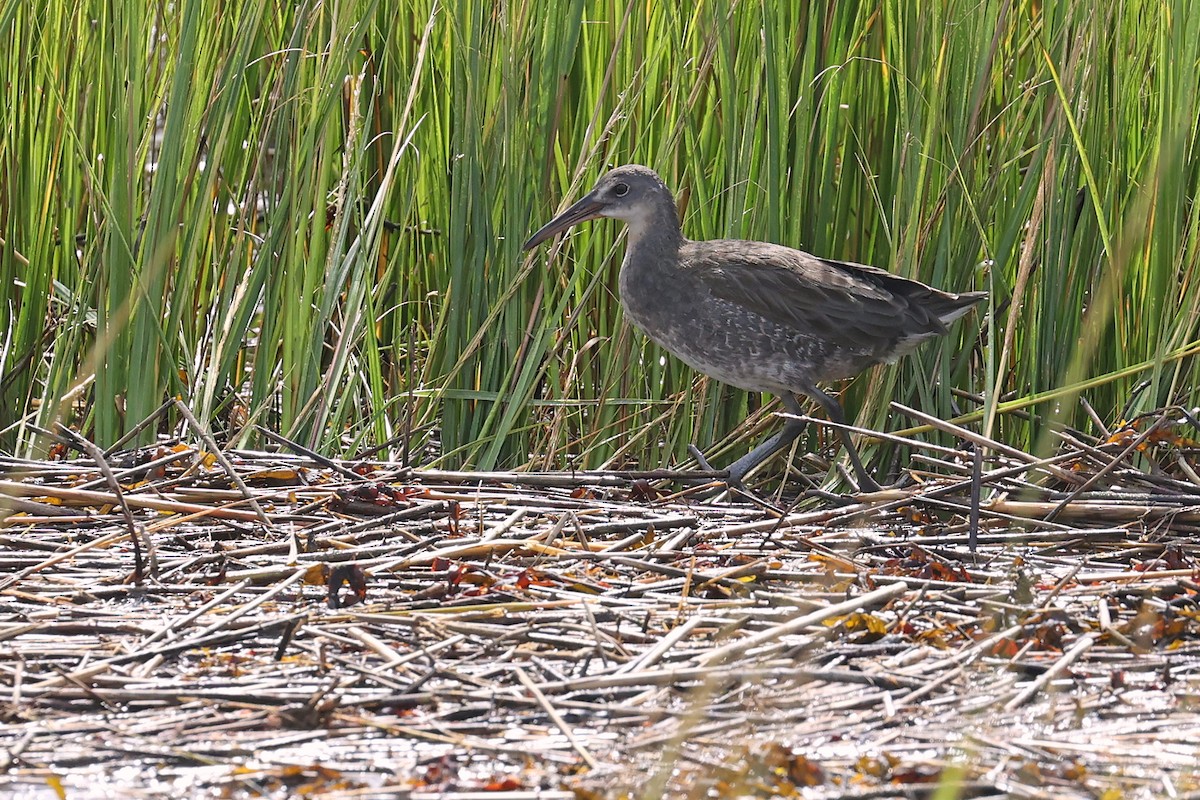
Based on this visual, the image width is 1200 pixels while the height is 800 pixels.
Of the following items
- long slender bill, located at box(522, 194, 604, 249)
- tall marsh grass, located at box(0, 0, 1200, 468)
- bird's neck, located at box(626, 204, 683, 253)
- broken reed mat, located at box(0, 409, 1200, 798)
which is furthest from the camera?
bird's neck, located at box(626, 204, 683, 253)

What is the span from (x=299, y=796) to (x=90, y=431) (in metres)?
2.71

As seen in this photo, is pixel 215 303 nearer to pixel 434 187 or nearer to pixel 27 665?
pixel 434 187

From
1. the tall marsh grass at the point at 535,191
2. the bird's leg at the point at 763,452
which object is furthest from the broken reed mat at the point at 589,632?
the tall marsh grass at the point at 535,191

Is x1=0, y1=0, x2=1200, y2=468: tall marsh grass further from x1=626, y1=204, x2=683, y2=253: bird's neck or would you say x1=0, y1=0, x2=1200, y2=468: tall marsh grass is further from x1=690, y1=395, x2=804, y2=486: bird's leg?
x1=690, y1=395, x2=804, y2=486: bird's leg

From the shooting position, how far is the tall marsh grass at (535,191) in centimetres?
428

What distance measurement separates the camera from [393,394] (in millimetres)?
4750

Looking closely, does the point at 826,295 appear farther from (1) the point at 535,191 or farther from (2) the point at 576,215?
(1) the point at 535,191

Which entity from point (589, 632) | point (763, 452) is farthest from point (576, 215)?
point (589, 632)

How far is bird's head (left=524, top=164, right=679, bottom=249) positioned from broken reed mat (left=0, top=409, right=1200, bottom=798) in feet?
2.69

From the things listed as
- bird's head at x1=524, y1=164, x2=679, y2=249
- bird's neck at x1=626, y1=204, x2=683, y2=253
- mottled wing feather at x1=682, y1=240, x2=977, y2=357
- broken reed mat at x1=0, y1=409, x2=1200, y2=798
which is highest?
bird's head at x1=524, y1=164, x2=679, y2=249

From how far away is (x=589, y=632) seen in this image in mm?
2877

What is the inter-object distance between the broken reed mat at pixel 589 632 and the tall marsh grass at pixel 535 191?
0.44 meters

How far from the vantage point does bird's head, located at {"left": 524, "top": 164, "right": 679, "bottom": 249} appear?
14.7ft

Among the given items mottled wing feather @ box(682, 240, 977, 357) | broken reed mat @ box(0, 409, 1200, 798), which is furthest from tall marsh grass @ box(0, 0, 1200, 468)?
broken reed mat @ box(0, 409, 1200, 798)
